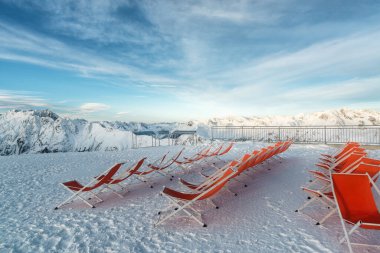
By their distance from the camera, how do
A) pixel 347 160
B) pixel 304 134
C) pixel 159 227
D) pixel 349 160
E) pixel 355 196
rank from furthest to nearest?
pixel 304 134 < pixel 347 160 < pixel 349 160 < pixel 159 227 < pixel 355 196

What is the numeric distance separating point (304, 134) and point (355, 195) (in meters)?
12.7

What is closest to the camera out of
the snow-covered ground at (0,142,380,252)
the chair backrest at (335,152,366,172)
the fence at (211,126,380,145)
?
the snow-covered ground at (0,142,380,252)

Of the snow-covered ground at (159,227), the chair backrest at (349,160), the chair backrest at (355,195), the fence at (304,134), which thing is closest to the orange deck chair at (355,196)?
the chair backrest at (355,195)

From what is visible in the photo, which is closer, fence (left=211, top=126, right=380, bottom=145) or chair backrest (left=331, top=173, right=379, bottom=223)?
chair backrest (left=331, top=173, right=379, bottom=223)

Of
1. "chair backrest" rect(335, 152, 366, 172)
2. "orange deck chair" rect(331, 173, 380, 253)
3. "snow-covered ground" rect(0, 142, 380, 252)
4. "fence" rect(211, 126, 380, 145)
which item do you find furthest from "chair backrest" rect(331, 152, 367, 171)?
"fence" rect(211, 126, 380, 145)

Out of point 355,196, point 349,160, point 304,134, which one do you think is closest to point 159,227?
point 355,196

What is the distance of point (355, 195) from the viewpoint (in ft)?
10.1

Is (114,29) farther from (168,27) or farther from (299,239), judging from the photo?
(299,239)

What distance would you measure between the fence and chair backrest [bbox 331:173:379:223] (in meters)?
10.6


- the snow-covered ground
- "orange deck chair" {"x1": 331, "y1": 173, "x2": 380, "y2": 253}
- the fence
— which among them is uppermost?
the fence

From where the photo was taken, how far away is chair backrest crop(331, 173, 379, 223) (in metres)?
2.98

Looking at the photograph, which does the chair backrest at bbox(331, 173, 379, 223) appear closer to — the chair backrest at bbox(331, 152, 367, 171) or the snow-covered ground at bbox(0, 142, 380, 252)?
the snow-covered ground at bbox(0, 142, 380, 252)

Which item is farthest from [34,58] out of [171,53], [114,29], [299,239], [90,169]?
[299,239]

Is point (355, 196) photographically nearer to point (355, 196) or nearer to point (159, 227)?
point (355, 196)
